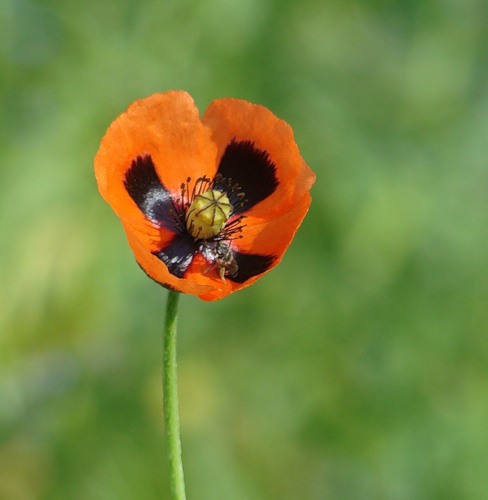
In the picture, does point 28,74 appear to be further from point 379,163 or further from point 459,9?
point 459,9

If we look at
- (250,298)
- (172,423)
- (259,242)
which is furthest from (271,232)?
(250,298)

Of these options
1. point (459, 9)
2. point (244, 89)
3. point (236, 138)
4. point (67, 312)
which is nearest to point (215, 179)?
point (236, 138)

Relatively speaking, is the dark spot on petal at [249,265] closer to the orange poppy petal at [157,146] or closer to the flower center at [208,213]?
the flower center at [208,213]

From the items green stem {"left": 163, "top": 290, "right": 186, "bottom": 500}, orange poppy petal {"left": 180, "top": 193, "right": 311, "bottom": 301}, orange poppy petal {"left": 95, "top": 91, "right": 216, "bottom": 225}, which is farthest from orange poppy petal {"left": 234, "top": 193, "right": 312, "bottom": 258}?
green stem {"left": 163, "top": 290, "right": 186, "bottom": 500}

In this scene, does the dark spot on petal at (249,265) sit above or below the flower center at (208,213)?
below

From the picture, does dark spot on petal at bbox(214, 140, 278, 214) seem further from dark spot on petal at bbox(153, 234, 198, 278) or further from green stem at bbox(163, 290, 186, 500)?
green stem at bbox(163, 290, 186, 500)

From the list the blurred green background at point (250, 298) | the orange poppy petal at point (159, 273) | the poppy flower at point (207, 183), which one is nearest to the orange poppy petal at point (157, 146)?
the poppy flower at point (207, 183)
